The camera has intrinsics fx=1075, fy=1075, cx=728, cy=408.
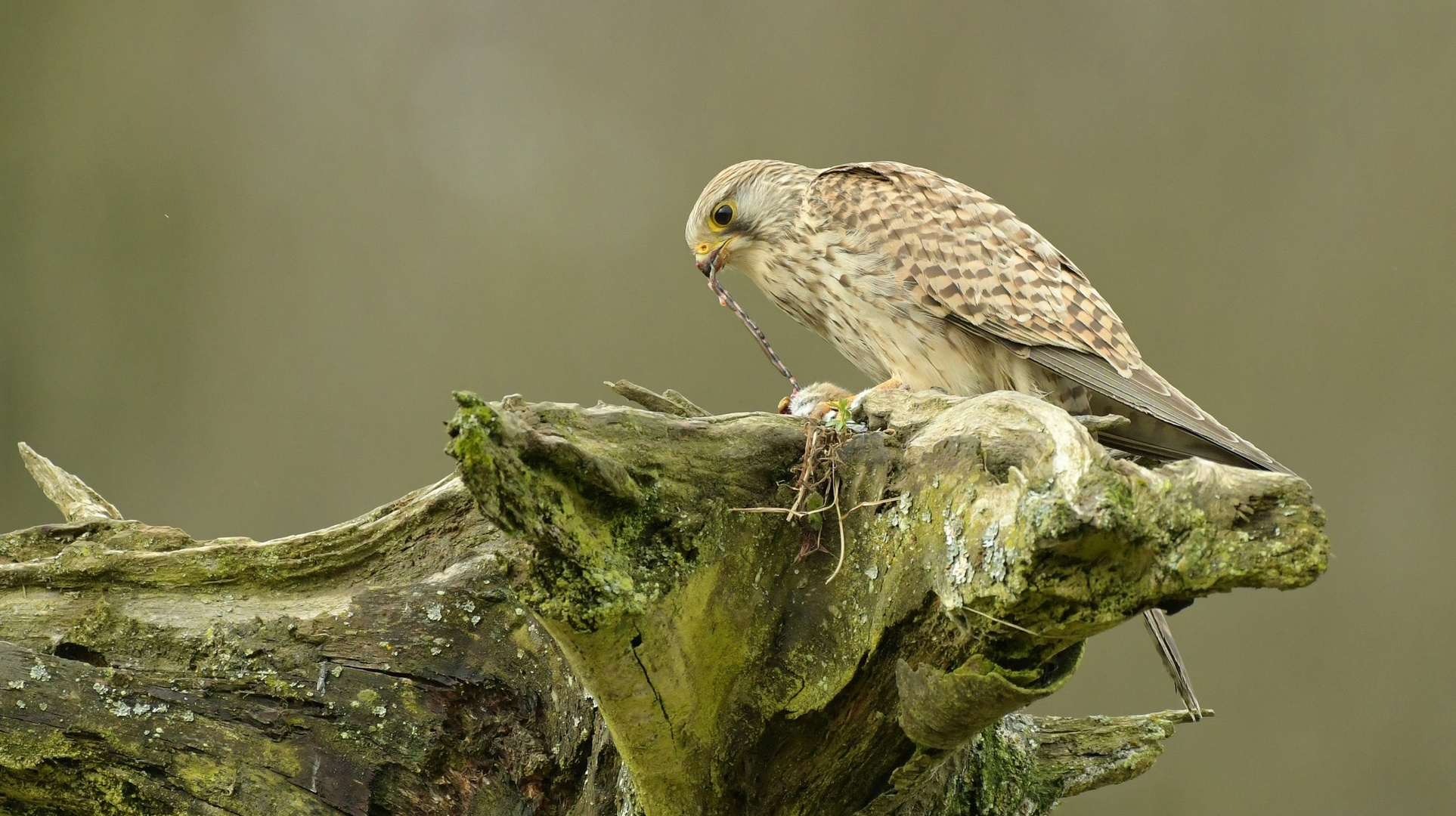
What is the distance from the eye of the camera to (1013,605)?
969mm

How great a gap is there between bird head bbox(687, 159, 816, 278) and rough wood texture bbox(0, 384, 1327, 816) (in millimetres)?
806

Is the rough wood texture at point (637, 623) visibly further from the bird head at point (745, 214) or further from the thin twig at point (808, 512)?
the bird head at point (745, 214)

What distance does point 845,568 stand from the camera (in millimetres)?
1269

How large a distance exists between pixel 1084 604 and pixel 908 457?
0.34 metres

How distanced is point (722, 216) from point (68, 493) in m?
1.38

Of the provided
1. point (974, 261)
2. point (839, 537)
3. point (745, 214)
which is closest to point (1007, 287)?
point (974, 261)

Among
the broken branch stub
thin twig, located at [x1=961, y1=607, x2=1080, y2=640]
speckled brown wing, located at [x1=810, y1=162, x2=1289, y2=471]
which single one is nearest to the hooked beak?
speckled brown wing, located at [x1=810, y1=162, x2=1289, y2=471]

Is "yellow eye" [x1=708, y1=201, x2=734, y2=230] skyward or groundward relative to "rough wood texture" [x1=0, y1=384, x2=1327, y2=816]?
skyward

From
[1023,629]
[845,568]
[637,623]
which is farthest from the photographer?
[845,568]

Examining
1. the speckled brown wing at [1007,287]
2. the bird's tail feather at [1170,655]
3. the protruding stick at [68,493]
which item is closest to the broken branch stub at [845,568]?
the bird's tail feather at [1170,655]

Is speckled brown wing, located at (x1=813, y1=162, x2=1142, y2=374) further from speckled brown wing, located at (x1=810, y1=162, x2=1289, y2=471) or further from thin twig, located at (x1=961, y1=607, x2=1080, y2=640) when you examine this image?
thin twig, located at (x1=961, y1=607, x2=1080, y2=640)

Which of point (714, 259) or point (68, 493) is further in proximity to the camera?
point (714, 259)

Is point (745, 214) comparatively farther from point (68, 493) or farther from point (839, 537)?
point (68, 493)

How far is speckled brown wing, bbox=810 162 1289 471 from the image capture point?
6.14ft
